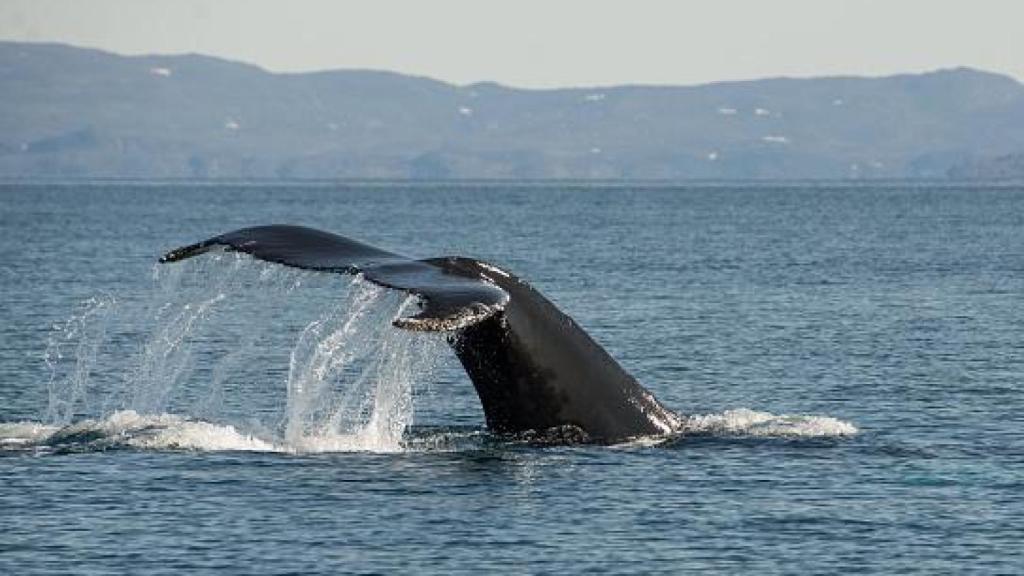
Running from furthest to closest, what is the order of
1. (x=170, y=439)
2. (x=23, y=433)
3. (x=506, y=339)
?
1. (x=23, y=433)
2. (x=170, y=439)
3. (x=506, y=339)

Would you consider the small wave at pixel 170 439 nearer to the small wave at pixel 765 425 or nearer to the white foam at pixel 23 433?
the white foam at pixel 23 433

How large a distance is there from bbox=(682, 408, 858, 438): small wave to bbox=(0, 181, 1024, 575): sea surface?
5 centimetres

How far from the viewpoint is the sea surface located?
15.5 metres

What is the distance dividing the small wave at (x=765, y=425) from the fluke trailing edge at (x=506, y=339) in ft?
6.21

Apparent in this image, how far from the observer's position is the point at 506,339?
1653 centimetres

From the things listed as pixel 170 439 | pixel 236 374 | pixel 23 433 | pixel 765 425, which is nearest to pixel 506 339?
pixel 170 439

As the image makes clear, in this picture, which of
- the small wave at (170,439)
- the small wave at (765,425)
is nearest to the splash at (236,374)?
the small wave at (170,439)

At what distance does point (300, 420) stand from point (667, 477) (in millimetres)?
4581

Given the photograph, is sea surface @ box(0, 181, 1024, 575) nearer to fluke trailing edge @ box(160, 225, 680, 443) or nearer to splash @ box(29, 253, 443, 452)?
splash @ box(29, 253, 443, 452)

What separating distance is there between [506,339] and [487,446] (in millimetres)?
2184

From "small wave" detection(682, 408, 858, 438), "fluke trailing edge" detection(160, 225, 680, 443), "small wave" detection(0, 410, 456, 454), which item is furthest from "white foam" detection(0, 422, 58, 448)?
"small wave" detection(682, 408, 858, 438)

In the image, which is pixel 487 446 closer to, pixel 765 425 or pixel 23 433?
pixel 765 425

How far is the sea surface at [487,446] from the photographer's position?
15.5 meters

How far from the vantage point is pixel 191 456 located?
19.0m
